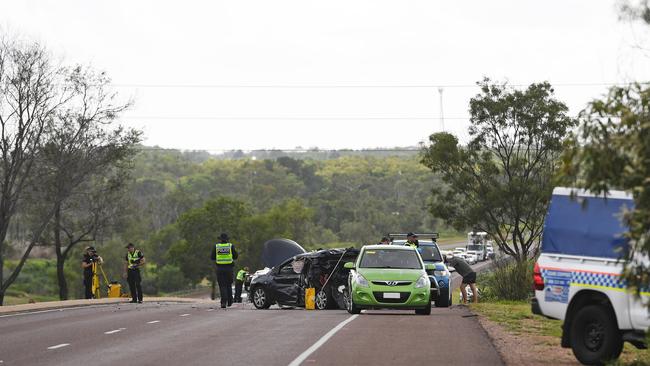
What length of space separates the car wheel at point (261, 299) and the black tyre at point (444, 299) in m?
4.51

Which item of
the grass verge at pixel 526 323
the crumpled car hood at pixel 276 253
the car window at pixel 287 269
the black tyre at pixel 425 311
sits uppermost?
the crumpled car hood at pixel 276 253

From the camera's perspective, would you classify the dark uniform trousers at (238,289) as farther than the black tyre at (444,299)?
Yes

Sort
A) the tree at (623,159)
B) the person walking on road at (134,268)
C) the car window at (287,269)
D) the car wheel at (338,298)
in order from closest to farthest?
the tree at (623,159), the car wheel at (338,298), the car window at (287,269), the person walking on road at (134,268)

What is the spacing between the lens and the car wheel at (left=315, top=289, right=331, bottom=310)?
29.1 m

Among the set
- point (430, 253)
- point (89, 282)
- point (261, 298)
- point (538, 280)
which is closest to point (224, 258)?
point (261, 298)

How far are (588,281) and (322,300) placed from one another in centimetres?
1534

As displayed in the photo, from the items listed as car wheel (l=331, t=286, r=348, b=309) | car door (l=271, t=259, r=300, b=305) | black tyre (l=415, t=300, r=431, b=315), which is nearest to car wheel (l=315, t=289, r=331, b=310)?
car wheel (l=331, t=286, r=348, b=309)

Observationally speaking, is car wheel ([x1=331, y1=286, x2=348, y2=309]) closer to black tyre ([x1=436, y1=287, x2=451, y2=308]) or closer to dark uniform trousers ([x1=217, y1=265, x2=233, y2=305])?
black tyre ([x1=436, y1=287, x2=451, y2=308])

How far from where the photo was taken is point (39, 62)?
161 feet

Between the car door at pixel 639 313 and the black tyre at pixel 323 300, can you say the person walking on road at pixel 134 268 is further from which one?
the car door at pixel 639 313

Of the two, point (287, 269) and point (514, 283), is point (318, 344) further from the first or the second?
point (514, 283)

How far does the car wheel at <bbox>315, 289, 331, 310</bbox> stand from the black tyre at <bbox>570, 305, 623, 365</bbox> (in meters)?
14.9

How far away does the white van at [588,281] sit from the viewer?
13859mm

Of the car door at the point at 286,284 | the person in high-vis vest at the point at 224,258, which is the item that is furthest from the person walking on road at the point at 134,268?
the car door at the point at 286,284
